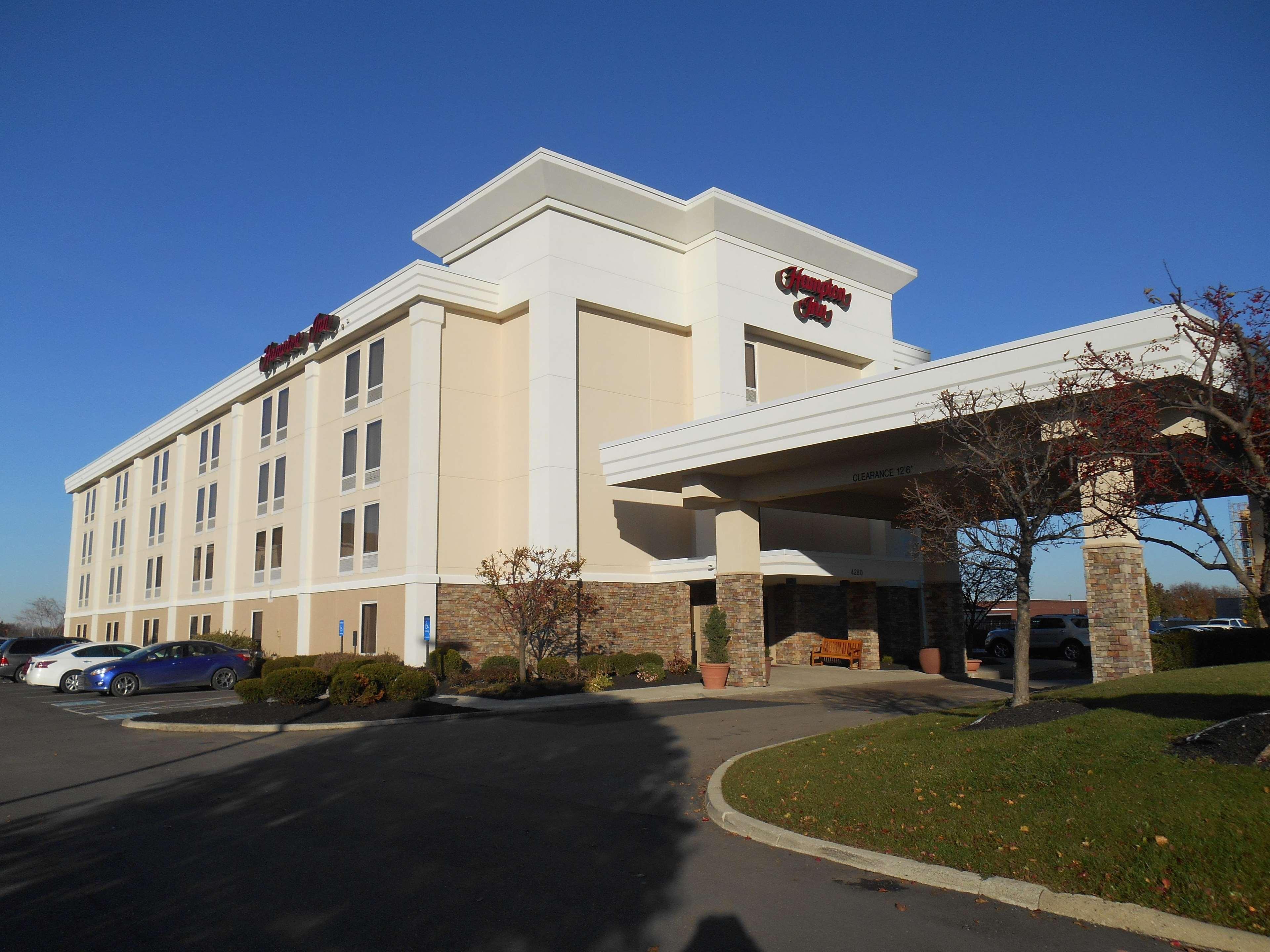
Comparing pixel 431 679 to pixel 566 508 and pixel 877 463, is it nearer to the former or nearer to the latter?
pixel 566 508

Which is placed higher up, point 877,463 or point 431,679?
point 877,463

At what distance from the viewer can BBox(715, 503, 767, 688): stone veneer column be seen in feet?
86.7

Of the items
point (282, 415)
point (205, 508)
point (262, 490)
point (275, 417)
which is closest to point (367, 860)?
point (282, 415)

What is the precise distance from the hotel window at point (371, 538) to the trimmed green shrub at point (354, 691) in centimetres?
1165

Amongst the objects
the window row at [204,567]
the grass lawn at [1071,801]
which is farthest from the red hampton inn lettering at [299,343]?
the grass lawn at [1071,801]

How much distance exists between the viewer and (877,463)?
24.0 metres

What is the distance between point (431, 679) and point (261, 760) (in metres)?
7.30

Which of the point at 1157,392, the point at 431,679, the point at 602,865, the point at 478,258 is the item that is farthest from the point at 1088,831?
the point at 478,258

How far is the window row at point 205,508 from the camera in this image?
45.4 metres

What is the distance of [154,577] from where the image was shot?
5122 cm

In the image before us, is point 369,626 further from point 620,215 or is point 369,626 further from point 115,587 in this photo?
point 115,587

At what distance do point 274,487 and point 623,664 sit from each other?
Answer: 62.5 ft

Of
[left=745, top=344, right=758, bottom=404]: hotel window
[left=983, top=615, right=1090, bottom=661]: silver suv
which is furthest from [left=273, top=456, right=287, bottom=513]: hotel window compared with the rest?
[left=983, top=615, right=1090, bottom=661]: silver suv

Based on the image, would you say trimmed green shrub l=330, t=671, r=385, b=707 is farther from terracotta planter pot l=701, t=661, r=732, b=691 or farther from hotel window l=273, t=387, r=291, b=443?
hotel window l=273, t=387, r=291, b=443
